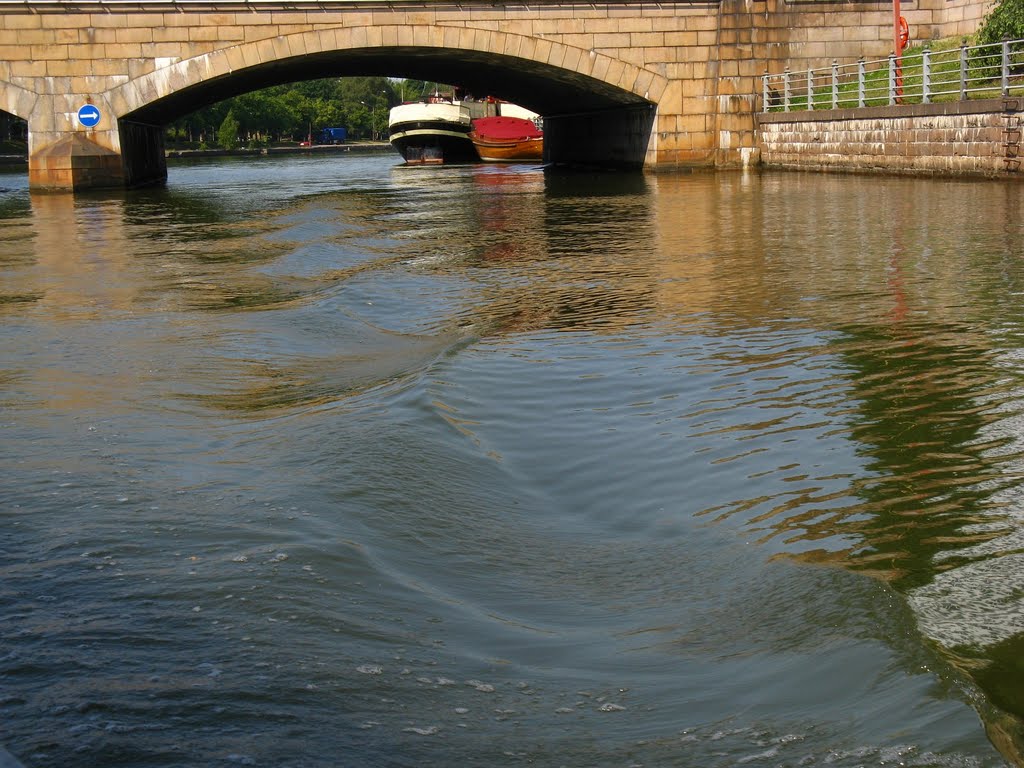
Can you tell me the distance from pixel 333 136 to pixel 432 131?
71364 mm

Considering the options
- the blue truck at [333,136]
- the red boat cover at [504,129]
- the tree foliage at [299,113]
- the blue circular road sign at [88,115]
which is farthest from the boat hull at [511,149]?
the blue truck at [333,136]

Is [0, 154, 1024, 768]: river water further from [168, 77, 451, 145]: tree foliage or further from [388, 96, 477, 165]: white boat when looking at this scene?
[168, 77, 451, 145]: tree foliage

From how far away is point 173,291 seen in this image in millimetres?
10227

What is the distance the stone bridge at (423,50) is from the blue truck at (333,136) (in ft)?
278

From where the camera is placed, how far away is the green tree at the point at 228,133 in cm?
8788

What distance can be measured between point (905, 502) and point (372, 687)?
81.1 inches

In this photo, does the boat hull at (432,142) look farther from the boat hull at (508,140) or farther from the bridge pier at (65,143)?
the bridge pier at (65,143)

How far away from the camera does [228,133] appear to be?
287ft

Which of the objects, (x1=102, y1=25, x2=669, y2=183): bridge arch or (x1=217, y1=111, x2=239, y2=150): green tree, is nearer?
Answer: (x1=102, y1=25, x2=669, y2=183): bridge arch

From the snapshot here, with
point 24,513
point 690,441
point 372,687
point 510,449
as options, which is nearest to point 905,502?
point 690,441

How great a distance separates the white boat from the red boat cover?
122cm

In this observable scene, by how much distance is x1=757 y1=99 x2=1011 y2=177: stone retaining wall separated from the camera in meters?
18.5

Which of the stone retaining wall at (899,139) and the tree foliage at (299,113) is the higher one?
the tree foliage at (299,113)

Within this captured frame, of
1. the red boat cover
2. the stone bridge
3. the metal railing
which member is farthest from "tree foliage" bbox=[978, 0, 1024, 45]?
the red boat cover
